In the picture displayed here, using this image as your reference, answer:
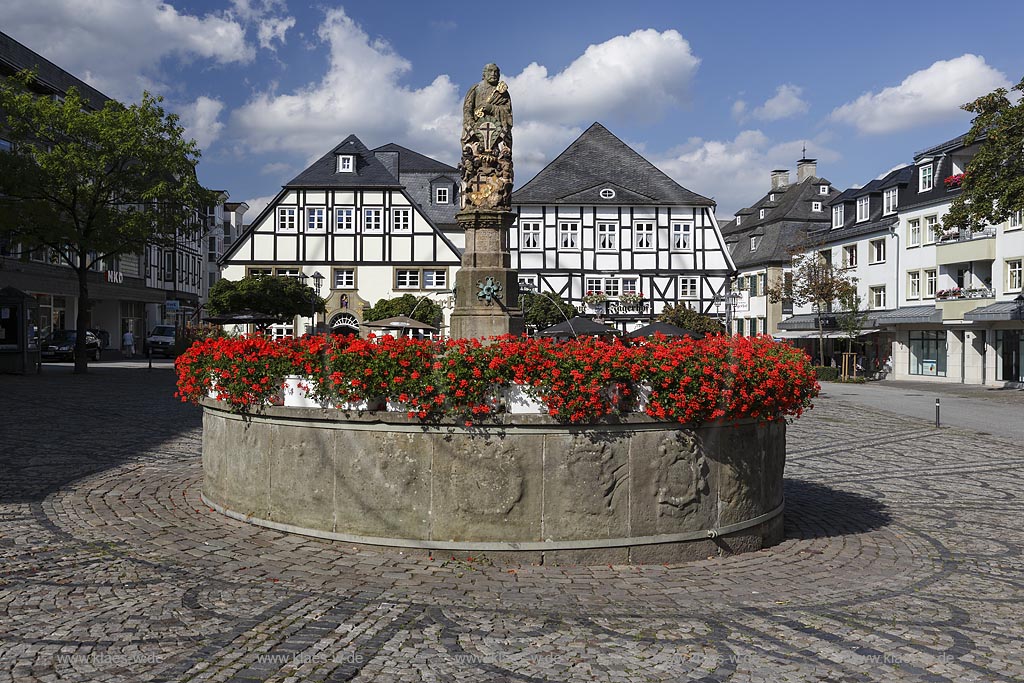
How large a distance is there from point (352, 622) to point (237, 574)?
1.44 metres

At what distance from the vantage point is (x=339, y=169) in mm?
52188

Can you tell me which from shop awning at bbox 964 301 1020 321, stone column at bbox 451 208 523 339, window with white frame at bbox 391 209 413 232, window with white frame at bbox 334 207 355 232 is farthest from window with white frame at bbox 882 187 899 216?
stone column at bbox 451 208 523 339

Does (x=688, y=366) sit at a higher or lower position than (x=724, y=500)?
higher

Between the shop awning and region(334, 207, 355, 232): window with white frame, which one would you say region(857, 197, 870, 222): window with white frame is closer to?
the shop awning

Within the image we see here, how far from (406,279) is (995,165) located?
105 feet

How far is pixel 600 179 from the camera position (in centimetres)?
5406

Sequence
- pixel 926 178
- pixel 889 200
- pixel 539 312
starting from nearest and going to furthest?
pixel 539 312, pixel 926 178, pixel 889 200

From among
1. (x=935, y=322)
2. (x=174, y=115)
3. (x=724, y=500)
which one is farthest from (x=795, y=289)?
(x=724, y=500)

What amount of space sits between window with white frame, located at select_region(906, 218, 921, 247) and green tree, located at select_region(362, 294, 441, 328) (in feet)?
79.8

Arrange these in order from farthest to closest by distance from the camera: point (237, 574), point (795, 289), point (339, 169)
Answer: point (339, 169) < point (795, 289) < point (237, 574)

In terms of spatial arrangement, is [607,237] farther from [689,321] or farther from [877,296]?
[877,296]

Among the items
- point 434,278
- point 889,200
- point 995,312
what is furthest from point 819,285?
point 434,278

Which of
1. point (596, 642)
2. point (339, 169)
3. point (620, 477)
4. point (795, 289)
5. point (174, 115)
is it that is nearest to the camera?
point (596, 642)

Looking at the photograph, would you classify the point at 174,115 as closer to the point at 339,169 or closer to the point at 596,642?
the point at 339,169
